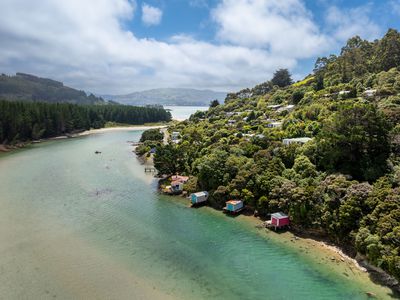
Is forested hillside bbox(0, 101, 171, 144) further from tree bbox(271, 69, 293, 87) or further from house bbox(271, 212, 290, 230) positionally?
house bbox(271, 212, 290, 230)

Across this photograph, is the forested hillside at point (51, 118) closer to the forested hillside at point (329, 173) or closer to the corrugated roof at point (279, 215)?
the forested hillside at point (329, 173)

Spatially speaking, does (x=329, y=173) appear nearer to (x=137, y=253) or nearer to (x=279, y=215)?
(x=279, y=215)

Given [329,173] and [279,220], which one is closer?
[279,220]

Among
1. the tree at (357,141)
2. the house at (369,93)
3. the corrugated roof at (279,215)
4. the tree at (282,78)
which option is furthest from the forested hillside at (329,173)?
the tree at (282,78)

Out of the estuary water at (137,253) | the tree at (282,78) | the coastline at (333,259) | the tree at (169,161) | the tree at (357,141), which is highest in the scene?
the tree at (282,78)

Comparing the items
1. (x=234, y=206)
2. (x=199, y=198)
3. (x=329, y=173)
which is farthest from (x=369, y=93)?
(x=199, y=198)

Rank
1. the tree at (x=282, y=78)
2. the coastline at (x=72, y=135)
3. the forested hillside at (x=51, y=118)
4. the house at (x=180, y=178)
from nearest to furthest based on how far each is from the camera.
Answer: the house at (x=180, y=178) → the coastline at (x=72, y=135) → the forested hillside at (x=51, y=118) → the tree at (x=282, y=78)

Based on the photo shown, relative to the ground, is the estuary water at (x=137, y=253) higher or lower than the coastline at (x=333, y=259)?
lower
